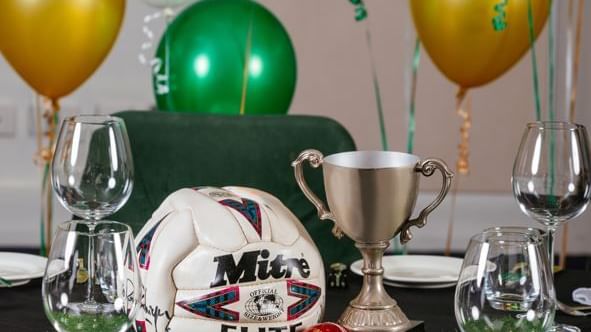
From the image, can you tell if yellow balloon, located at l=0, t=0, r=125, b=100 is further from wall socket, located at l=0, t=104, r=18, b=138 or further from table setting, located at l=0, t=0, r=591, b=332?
wall socket, located at l=0, t=104, r=18, b=138

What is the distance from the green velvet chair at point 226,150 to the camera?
1.89 metres

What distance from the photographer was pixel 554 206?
1.24 m

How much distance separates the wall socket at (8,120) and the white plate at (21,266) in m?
2.41

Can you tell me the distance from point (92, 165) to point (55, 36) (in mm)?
1077

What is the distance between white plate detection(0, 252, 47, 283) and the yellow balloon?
84cm

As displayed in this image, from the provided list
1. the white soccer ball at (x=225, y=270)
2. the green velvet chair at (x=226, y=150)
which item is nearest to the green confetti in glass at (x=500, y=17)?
the green velvet chair at (x=226, y=150)

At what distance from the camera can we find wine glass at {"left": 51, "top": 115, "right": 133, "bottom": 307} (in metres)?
1.20

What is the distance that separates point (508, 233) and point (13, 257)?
774mm

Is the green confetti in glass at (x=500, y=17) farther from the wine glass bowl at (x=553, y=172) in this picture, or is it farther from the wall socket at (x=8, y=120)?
the wall socket at (x=8, y=120)

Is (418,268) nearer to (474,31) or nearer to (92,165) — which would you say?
(92,165)

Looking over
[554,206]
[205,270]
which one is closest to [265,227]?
[205,270]

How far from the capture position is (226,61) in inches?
90.2

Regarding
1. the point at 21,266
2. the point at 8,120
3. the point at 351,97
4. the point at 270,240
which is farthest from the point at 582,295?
the point at 8,120

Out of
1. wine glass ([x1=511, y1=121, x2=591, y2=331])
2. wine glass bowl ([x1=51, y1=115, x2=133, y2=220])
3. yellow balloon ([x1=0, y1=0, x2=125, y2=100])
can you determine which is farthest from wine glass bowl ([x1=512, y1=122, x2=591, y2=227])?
yellow balloon ([x1=0, y1=0, x2=125, y2=100])
